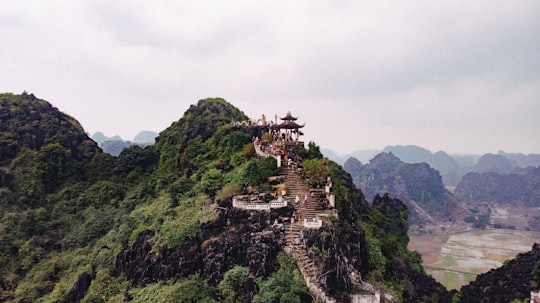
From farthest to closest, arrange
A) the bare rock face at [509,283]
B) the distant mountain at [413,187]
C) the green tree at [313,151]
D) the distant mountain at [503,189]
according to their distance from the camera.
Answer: the distant mountain at [503,189], the distant mountain at [413,187], the bare rock face at [509,283], the green tree at [313,151]

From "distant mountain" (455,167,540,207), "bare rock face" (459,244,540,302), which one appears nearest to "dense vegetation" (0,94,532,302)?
"bare rock face" (459,244,540,302)

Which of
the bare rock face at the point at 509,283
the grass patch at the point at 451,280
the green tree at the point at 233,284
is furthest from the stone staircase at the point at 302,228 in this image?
the grass patch at the point at 451,280

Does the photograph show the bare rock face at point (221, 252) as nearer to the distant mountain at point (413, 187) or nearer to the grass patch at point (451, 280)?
the grass patch at point (451, 280)

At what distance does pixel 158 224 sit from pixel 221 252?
7233 millimetres

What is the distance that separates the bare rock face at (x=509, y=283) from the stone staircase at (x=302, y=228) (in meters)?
22.1

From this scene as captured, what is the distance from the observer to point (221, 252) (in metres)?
21.5

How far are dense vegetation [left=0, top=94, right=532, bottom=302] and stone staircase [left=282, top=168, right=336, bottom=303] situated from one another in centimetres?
54

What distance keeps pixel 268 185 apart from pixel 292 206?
2.51 meters

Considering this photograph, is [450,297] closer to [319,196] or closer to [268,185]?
[319,196]

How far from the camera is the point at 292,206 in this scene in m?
22.7

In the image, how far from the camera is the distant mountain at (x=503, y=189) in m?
144

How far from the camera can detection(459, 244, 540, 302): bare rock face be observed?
32.9m

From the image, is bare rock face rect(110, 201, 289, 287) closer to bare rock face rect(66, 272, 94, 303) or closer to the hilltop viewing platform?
the hilltop viewing platform

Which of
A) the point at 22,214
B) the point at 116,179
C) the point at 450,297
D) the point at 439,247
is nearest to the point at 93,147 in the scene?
the point at 116,179
